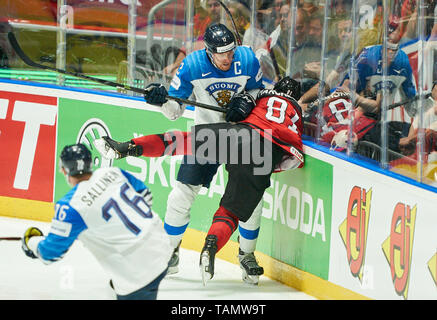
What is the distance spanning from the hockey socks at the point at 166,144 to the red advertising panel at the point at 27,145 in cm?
181

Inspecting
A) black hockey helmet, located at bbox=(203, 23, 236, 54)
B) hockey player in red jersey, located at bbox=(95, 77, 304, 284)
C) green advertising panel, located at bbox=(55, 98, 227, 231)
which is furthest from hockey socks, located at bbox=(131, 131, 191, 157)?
green advertising panel, located at bbox=(55, 98, 227, 231)

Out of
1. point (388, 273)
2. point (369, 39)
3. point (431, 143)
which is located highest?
point (369, 39)

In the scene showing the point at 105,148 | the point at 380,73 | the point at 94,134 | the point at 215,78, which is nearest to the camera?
the point at 380,73

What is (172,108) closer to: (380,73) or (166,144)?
(166,144)

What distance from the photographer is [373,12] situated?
14.0 feet

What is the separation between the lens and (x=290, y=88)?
15.8 ft

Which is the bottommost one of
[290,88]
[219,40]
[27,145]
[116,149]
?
[27,145]

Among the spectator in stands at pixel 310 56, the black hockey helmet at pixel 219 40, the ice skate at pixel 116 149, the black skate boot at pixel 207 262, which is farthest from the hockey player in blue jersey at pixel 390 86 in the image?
the ice skate at pixel 116 149

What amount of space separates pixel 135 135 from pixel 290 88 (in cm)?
165

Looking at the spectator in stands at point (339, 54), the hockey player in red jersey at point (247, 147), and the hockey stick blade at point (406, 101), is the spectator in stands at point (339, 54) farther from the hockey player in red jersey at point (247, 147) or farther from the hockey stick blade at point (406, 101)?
the hockey stick blade at point (406, 101)

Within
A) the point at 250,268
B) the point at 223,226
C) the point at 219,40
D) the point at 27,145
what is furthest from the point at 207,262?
the point at 27,145
